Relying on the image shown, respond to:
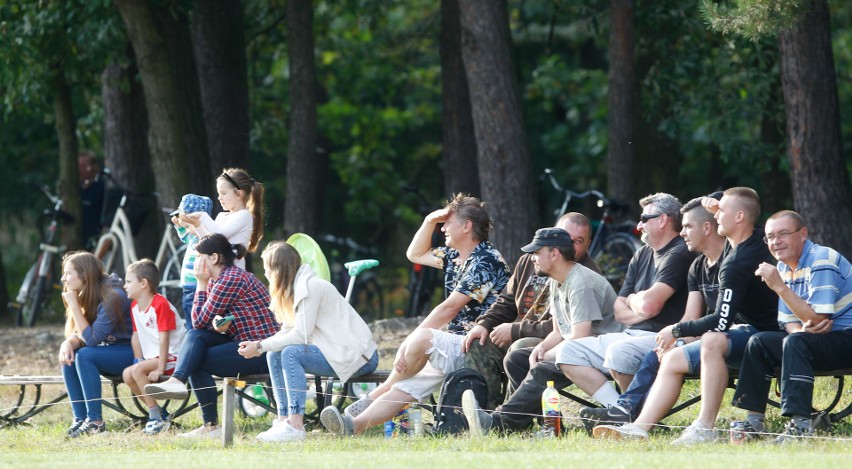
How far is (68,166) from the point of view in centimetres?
1529

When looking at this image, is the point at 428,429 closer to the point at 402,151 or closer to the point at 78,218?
the point at 78,218

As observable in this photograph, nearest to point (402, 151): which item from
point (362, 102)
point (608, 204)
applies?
point (362, 102)

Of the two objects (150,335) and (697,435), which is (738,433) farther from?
(150,335)

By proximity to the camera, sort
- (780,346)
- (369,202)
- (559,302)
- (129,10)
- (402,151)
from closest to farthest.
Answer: (780,346)
(559,302)
(129,10)
(369,202)
(402,151)

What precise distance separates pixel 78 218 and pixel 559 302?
843 centimetres

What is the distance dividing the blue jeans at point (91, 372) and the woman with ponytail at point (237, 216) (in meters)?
0.98

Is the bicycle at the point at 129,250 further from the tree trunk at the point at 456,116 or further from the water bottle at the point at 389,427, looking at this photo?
the water bottle at the point at 389,427

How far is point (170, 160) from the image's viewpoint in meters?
12.9

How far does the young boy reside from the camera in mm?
9258

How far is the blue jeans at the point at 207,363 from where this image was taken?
892cm

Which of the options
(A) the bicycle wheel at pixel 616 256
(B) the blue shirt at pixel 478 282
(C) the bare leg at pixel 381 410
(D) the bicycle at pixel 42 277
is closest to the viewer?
(C) the bare leg at pixel 381 410

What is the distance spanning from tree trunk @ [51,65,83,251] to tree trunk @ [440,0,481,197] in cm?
418

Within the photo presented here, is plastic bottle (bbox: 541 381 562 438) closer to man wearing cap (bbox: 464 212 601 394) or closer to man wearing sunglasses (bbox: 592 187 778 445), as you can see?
man wearing sunglasses (bbox: 592 187 778 445)

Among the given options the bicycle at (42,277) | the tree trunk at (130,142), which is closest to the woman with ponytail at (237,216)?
the tree trunk at (130,142)
